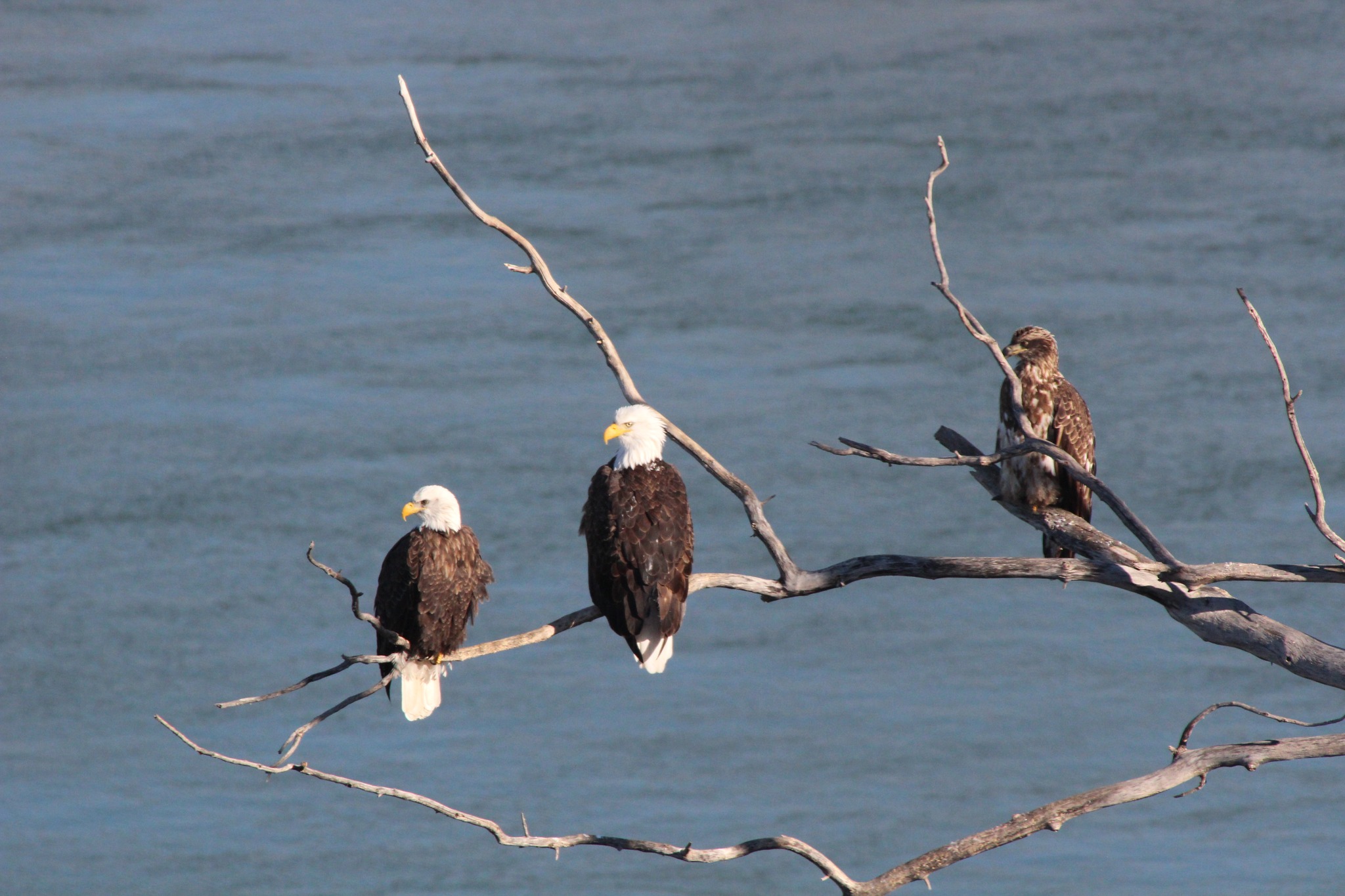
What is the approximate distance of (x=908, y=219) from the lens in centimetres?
2066

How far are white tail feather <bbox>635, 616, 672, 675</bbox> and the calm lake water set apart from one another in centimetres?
623

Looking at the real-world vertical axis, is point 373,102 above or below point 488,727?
above

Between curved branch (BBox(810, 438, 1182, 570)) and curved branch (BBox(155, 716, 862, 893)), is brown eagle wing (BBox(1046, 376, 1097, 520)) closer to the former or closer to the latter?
curved branch (BBox(810, 438, 1182, 570))

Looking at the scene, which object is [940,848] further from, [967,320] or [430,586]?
[430,586]

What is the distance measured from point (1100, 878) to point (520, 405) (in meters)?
7.74

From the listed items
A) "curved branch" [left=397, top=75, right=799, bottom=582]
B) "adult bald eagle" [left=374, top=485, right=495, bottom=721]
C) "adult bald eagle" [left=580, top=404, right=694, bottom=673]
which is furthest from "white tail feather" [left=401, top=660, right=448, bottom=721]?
"curved branch" [left=397, top=75, right=799, bottom=582]

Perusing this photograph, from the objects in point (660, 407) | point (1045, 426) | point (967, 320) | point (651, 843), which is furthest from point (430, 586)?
point (660, 407)

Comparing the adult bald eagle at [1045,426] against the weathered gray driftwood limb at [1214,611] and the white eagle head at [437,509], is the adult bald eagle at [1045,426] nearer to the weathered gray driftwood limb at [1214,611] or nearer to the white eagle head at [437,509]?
the weathered gray driftwood limb at [1214,611]

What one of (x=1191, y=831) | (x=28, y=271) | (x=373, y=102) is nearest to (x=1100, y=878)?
(x=1191, y=831)

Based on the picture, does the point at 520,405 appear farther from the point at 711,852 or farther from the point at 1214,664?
the point at 711,852

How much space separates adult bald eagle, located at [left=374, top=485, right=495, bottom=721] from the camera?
20.8 feet

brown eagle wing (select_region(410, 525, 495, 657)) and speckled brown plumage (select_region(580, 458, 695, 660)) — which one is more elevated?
speckled brown plumage (select_region(580, 458, 695, 660))

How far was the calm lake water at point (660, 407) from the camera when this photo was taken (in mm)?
12391

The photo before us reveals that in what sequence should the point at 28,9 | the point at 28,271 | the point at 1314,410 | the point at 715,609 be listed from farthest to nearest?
the point at 28,9 → the point at 28,271 → the point at 1314,410 → the point at 715,609
